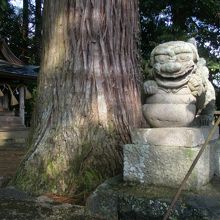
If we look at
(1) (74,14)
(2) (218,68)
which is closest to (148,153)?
(1) (74,14)

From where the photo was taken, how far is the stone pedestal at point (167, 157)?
9.59 ft

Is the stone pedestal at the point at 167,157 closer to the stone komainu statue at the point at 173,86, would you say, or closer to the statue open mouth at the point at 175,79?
the stone komainu statue at the point at 173,86

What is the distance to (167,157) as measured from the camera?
2992 millimetres

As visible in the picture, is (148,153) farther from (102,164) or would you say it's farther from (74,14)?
(74,14)

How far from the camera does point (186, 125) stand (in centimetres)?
311

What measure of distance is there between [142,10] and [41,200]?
11897mm

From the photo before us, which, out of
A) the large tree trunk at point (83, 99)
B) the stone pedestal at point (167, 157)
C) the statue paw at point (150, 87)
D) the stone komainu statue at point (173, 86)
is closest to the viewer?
the stone pedestal at point (167, 157)

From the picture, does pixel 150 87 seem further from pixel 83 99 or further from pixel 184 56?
pixel 83 99

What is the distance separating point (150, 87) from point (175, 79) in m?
0.23

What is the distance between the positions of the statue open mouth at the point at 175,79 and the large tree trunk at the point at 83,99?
948mm

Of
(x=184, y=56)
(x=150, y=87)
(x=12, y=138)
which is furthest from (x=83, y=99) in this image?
(x=12, y=138)

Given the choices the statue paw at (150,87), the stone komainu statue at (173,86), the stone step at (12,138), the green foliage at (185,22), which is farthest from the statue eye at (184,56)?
the stone step at (12,138)

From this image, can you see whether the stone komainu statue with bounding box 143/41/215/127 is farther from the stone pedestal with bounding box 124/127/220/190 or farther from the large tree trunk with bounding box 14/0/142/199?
the large tree trunk with bounding box 14/0/142/199

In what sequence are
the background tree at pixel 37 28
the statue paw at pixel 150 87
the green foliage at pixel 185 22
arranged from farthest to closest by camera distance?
the background tree at pixel 37 28 → the green foliage at pixel 185 22 → the statue paw at pixel 150 87
